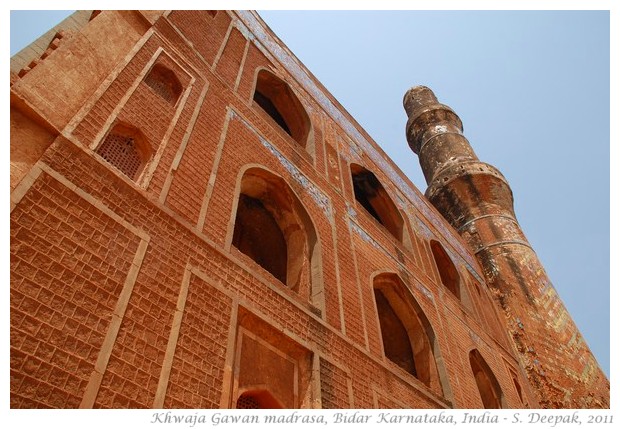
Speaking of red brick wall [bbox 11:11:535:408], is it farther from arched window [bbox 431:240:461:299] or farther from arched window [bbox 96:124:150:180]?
arched window [bbox 431:240:461:299]

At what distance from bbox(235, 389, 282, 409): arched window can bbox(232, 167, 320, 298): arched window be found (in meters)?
1.27

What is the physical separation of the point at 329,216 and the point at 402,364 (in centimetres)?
207

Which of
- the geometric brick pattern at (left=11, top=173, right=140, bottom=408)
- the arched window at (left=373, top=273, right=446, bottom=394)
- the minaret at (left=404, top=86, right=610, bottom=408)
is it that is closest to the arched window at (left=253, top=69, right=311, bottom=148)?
the arched window at (left=373, top=273, right=446, bottom=394)

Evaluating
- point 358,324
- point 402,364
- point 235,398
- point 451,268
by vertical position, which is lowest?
point 235,398

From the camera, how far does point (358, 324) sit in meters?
4.43

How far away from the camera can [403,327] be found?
609cm

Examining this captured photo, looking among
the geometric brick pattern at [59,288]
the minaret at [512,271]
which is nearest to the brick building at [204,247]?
the geometric brick pattern at [59,288]

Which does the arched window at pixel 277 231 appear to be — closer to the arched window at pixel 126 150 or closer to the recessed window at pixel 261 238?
the recessed window at pixel 261 238

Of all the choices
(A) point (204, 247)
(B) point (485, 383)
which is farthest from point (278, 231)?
(B) point (485, 383)

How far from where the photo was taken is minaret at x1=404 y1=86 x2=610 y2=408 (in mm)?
8352

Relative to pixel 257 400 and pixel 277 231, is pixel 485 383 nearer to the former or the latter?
pixel 277 231

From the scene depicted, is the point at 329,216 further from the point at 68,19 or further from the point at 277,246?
the point at 68,19

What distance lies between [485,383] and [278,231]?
3877 millimetres

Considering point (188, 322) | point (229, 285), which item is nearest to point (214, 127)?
point (229, 285)
